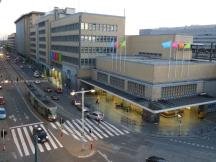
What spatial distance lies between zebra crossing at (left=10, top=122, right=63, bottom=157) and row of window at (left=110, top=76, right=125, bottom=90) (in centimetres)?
2435

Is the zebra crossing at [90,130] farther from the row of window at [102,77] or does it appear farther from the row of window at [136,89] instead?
the row of window at [102,77]

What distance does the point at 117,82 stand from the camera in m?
65.5

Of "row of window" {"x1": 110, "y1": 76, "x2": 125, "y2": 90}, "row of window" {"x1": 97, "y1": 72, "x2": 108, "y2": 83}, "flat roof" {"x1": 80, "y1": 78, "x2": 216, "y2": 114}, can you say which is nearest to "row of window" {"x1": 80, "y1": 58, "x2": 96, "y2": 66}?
"row of window" {"x1": 97, "y1": 72, "x2": 108, "y2": 83}

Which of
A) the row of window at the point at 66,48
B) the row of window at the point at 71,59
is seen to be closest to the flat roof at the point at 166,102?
the row of window at the point at 71,59

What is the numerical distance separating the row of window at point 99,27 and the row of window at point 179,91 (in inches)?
1396

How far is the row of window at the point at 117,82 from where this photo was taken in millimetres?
63156

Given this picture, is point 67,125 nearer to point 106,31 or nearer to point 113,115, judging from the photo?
point 113,115

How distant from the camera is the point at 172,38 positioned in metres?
69.2

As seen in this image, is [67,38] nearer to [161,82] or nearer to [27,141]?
[161,82]

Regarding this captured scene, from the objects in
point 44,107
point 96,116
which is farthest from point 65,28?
point 96,116

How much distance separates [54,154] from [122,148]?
1048 centimetres

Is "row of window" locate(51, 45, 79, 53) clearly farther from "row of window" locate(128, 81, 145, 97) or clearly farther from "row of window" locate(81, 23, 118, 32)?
"row of window" locate(128, 81, 145, 97)

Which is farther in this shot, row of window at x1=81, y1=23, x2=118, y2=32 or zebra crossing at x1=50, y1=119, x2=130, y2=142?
row of window at x1=81, y1=23, x2=118, y2=32

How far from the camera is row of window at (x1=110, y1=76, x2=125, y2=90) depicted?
6316 cm
